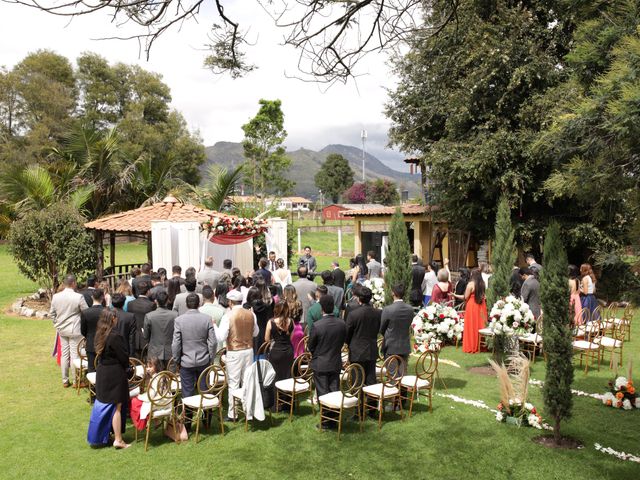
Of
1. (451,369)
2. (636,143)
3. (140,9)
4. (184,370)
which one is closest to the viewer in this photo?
(636,143)

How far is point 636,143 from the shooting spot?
3.61 m

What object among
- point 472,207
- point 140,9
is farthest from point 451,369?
point 472,207

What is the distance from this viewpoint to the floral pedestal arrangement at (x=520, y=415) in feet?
23.3

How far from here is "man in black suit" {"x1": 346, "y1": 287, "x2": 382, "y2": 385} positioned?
716 cm

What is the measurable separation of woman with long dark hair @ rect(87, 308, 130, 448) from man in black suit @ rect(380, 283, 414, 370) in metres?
3.41

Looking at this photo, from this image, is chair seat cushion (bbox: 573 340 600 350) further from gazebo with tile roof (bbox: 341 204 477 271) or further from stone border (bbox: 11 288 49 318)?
stone border (bbox: 11 288 49 318)

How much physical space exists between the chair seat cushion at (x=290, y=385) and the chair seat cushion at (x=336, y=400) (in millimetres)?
564

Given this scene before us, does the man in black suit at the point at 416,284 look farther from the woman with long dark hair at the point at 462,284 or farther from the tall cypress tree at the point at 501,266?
the tall cypress tree at the point at 501,266

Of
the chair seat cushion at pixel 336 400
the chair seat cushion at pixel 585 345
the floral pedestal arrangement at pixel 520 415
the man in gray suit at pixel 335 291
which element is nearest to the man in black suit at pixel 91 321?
the chair seat cushion at pixel 336 400

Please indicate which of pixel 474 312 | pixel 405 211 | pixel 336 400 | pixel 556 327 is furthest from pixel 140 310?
pixel 405 211

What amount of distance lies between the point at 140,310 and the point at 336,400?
131 inches

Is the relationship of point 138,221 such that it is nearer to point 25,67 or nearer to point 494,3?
point 494,3

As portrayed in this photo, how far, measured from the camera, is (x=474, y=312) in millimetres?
11156

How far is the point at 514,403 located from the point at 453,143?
12082 mm
